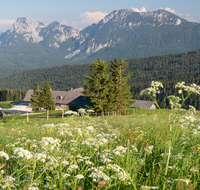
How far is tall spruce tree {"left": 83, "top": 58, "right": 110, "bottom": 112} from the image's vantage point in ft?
103

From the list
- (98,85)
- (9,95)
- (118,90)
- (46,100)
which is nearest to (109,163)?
(98,85)

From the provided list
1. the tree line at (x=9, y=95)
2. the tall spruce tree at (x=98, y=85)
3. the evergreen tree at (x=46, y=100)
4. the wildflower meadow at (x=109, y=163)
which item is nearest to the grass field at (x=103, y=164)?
the wildflower meadow at (x=109, y=163)

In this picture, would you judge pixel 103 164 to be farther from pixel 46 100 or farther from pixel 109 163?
pixel 46 100

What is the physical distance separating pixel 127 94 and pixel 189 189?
118ft

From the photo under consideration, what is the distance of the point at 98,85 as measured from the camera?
103 feet

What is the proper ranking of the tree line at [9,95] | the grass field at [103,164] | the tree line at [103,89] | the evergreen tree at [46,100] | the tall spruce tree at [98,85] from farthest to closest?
1. the tree line at [9,95]
2. the evergreen tree at [46,100]
3. the tree line at [103,89]
4. the tall spruce tree at [98,85]
5. the grass field at [103,164]

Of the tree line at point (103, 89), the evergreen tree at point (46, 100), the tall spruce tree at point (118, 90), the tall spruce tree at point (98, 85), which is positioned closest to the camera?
the tall spruce tree at point (98, 85)

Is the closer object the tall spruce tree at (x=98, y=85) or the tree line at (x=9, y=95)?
the tall spruce tree at (x=98, y=85)

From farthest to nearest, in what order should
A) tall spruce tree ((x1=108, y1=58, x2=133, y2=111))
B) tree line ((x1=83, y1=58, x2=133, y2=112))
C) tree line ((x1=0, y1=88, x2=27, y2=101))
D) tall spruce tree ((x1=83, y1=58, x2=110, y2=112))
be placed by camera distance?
1. tree line ((x1=0, y1=88, x2=27, y2=101))
2. tall spruce tree ((x1=108, y1=58, x2=133, y2=111))
3. tree line ((x1=83, y1=58, x2=133, y2=112))
4. tall spruce tree ((x1=83, y1=58, x2=110, y2=112))

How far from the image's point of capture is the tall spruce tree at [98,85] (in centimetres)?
3131

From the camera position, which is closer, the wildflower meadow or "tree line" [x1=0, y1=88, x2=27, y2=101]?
the wildflower meadow

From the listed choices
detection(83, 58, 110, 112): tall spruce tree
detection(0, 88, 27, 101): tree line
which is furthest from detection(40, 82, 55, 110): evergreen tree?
detection(0, 88, 27, 101): tree line

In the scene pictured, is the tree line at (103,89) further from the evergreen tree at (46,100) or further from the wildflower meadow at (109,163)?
the wildflower meadow at (109,163)

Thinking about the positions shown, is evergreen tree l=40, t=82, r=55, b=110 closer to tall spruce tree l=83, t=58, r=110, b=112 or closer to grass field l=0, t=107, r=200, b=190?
tall spruce tree l=83, t=58, r=110, b=112
